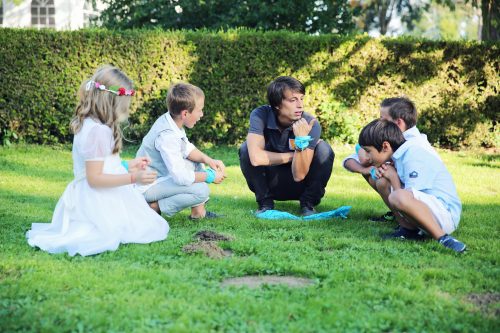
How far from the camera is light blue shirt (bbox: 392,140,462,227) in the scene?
5.32 m

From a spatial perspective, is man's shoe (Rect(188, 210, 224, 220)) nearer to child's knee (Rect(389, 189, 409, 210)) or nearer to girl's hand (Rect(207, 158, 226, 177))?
girl's hand (Rect(207, 158, 226, 177))

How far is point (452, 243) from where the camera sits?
202 inches

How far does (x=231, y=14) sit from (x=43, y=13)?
689 centimetres

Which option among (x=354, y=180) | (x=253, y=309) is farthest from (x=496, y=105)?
(x=253, y=309)

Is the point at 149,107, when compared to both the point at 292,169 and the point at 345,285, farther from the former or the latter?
the point at 345,285

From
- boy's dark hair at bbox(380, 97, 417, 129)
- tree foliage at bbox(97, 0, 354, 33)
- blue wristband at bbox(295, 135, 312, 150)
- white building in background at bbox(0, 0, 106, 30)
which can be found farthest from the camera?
white building in background at bbox(0, 0, 106, 30)

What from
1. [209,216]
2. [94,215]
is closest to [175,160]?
[209,216]

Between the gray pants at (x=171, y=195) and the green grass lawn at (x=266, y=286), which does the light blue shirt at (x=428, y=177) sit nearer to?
the green grass lawn at (x=266, y=286)

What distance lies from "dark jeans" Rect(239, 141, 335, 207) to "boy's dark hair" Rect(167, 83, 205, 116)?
844mm

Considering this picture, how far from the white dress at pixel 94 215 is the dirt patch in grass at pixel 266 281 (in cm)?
121

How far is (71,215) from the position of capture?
5.35m

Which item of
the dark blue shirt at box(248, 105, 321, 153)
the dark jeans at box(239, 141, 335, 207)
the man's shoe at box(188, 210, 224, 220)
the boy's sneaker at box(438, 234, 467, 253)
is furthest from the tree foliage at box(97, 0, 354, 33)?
the boy's sneaker at box(438, 234, 467, 253)

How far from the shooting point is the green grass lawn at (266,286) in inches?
140

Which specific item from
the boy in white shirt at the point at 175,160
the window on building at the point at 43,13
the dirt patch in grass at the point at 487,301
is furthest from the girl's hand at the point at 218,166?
the window on building at the point at 43,13
